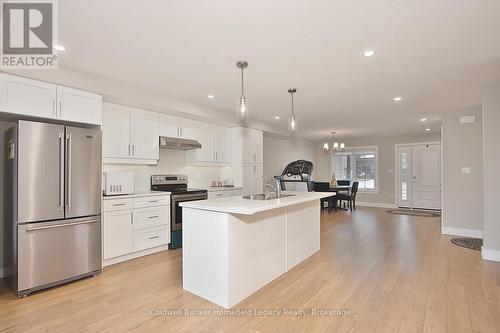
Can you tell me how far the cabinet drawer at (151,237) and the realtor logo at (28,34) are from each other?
7.88ft

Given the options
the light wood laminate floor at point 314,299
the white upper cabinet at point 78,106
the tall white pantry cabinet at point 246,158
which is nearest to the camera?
the light wood laminate floor at point 314,299

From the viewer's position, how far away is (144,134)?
4.20m

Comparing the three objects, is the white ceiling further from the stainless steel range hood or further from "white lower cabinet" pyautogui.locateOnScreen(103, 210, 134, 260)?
"white lower cabinet" pyautogui.locateOnScreen(103, 210, 134, 260)

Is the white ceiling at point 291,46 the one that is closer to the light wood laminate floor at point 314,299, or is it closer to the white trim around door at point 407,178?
the light wood laminate floor at point 314,299

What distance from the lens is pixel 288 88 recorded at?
3.82 metres

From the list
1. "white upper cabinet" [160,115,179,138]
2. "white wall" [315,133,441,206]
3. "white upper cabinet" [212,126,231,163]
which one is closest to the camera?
"white upper cabinet" [160,115,179,138]

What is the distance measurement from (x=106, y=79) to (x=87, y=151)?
999 mm

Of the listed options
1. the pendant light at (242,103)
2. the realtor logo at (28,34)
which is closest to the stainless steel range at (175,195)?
the pendant light at (242,103)

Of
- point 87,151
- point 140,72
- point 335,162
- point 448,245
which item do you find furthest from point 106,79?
point 335,162

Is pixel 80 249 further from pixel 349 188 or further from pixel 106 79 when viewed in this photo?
pixel 349 188

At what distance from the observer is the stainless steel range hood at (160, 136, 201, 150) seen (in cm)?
437

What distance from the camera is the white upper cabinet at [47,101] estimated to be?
2.71 meters

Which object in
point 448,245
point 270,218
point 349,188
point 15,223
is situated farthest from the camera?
point 349,188

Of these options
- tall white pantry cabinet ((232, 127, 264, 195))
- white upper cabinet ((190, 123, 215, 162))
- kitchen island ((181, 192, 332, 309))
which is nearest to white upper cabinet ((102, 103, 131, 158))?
white upper cabinet ((190, 123, 215, 162))
